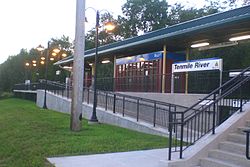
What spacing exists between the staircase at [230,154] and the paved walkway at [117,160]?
3.55ft

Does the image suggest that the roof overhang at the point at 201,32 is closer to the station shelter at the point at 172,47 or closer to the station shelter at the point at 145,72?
the station shelter at the point at 172,47

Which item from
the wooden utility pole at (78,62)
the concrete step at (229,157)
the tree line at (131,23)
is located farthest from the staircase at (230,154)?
the tree line at (131,23)

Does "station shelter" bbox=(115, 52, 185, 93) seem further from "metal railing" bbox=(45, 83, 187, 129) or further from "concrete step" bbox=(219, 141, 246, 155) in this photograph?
"concrete step" bbox=(219, 141, 246, 155)

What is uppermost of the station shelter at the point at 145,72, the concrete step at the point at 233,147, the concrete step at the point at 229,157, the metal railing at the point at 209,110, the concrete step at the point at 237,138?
the station shelter at the point at 145,72

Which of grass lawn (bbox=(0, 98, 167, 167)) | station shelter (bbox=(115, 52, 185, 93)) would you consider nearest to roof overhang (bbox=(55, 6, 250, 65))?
station shelter (bbox=(115, 52, 185, 93))

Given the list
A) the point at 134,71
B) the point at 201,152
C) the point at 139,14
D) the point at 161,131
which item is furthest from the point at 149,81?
the point at 139,14

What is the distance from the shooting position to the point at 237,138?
834 cm

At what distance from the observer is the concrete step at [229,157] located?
7323 mm

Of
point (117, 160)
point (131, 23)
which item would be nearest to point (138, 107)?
point (117, 160)

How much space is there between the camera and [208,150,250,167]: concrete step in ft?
24.0

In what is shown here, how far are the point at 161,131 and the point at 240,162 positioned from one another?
6639mm

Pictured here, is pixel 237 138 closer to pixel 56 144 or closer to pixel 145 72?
pixel 56 144

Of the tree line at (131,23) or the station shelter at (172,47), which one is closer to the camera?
the station shelter at (172,47)

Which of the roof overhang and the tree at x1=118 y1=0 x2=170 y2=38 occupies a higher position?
the tree at x1=118 y1=0 x2=170 y2=38
